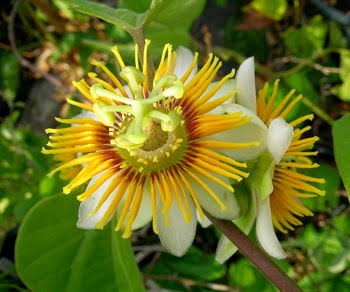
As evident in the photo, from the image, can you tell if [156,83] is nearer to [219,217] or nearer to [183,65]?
[183,65]

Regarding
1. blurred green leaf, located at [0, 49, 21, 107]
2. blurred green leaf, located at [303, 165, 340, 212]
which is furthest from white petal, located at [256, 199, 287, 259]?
blurred green leaf, located at [0, 49, 21, 107]

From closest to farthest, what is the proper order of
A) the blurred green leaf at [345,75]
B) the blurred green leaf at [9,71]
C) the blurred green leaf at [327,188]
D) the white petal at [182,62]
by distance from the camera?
the white petal at [182,62]
the blurred green leaf at [327,188]
the blurred green leaf at [345,75]
the blurred green leaf at [9,71]

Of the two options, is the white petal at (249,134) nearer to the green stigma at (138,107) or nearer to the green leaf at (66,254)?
the green stigma at (138,107)

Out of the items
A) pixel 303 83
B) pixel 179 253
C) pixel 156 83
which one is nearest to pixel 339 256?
pixel 303 83

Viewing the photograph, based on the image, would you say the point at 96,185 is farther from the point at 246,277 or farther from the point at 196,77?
the point at 246,277

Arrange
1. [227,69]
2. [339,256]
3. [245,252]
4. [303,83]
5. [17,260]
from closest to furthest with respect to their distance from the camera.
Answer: [245,252] < [17,260] < [339,256] < [303,83] < [227,69]

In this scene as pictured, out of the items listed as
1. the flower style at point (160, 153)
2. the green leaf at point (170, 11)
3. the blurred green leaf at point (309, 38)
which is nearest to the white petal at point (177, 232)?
the flower style at point (160, 153)
